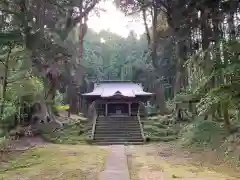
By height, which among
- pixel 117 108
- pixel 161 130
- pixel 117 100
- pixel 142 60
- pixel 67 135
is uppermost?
pixel 142 60

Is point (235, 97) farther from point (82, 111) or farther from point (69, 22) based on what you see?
point (82, 111)

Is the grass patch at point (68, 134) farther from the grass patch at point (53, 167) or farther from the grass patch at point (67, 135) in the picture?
the grass patch at point (53, 167)

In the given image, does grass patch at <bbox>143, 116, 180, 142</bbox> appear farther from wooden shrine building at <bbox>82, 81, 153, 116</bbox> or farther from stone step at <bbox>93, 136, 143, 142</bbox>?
wooden shrine building at <bbox>82, 81, 153, 116</bbox>

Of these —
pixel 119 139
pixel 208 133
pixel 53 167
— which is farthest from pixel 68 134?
pixel 208 133

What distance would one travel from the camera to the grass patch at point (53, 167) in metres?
8.18

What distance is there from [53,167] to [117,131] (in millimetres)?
10893

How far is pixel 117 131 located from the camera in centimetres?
2016

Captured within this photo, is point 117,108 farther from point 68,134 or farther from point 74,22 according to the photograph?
point 74,22

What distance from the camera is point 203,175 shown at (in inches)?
329

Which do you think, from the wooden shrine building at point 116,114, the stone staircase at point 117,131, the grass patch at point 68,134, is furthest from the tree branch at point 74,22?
the stone staircase at point 117,131

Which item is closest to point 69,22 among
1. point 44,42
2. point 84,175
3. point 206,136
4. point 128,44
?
point 44,42

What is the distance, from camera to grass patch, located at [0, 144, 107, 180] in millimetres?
8180

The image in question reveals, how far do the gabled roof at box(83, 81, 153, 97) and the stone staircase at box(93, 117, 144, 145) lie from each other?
211 cm

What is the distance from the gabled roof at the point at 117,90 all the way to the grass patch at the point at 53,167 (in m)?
11.8
